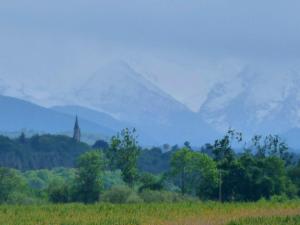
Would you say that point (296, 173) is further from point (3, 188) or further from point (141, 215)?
point (141, 215)

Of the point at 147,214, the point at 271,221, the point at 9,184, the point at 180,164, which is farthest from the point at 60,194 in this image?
the point at 271,221

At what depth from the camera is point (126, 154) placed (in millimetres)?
115375

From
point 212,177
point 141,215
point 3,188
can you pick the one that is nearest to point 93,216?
point 141,215

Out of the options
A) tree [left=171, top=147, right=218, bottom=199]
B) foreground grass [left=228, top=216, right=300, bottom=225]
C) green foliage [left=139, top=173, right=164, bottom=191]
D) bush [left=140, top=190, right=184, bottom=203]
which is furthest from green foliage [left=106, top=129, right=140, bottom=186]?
foreground grass [left=228, top=216, right=300, bottom=225]

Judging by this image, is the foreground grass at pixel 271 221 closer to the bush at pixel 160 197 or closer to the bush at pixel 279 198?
the bush at pixel 279 198

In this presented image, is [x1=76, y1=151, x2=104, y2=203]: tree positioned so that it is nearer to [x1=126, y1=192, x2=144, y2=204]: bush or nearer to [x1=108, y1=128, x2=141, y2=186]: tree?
[x1=108, y1=128, x2=141, y2=186]: tree

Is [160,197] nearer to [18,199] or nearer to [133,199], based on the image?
[133,199]

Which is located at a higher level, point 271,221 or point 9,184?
point 9,184

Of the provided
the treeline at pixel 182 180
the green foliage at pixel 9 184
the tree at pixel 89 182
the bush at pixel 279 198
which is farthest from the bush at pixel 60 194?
the bush at pixel 279 198

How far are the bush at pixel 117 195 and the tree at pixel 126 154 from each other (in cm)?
1754

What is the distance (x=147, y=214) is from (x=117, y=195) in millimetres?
25812

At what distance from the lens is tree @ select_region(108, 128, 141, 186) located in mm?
112812

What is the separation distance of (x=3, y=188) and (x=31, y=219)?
181 feet

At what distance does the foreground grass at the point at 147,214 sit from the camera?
59.2 meters
